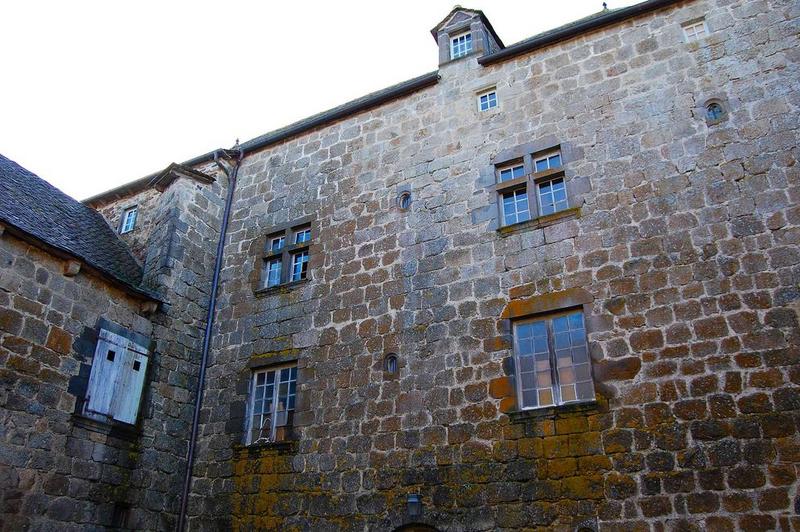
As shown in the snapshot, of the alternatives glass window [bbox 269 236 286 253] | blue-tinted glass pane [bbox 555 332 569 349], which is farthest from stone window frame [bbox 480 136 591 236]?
glass window [bbox 269 236 286 253]

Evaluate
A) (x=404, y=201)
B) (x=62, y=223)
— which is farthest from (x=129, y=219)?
(x=404, y=201)

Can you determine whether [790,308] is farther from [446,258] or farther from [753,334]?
[446,258]

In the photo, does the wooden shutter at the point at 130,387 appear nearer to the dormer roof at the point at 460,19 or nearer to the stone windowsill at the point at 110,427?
the stone windowsill at the point at 110,427

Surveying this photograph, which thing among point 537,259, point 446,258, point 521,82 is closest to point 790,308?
point 537,259

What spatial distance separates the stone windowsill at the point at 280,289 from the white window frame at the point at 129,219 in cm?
383

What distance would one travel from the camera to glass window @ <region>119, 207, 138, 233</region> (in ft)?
44.4

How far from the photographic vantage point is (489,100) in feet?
35.5

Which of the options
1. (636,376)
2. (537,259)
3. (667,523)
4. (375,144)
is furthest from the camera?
(375,144)

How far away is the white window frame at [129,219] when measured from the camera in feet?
44.3

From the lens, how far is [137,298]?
10.6 metres

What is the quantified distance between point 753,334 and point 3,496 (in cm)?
888

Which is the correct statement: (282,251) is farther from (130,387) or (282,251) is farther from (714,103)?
(714,103)

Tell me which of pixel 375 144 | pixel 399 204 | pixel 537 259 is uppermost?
pixel 375 144

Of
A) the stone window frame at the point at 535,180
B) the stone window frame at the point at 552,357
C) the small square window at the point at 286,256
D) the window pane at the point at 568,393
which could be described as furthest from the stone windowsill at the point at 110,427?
the window pane at the point at 568,393
